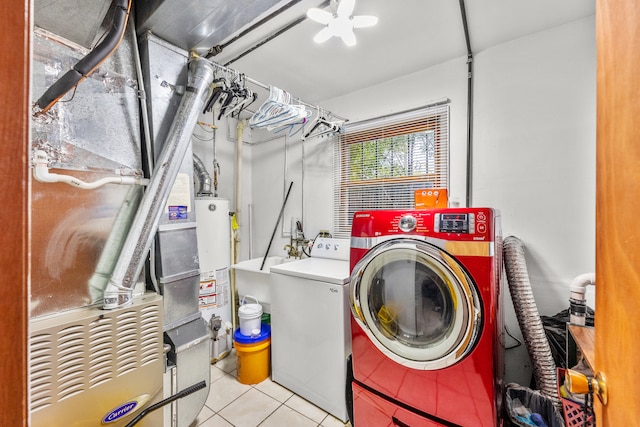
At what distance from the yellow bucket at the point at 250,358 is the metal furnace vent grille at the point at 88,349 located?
1.00 metres

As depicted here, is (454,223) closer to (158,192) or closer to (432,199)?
(432,199)

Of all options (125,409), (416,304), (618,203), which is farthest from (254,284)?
(618,203)

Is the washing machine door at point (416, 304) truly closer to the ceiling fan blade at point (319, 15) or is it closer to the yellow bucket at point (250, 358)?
the yellow bucket at point (250, 358)

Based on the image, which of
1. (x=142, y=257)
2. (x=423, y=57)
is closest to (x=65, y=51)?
(x=142, y=257)

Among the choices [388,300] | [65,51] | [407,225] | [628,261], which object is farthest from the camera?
[388,300]

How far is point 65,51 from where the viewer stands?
121 centimetres

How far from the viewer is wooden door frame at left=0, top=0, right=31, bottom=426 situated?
1.09ft

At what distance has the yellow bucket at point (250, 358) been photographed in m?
2.17

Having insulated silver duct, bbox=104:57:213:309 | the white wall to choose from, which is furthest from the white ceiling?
insulated silver duct, bbox=104:57:213:309

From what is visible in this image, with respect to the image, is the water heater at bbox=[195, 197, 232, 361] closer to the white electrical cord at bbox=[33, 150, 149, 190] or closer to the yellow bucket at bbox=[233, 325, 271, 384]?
the yellow bucket at bbox=[233, 325, 271, 384]

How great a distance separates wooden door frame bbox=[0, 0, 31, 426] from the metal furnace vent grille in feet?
2.84

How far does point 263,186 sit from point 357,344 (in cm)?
239

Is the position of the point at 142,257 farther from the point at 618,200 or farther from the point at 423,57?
the point at 423,57

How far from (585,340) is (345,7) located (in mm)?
1845
